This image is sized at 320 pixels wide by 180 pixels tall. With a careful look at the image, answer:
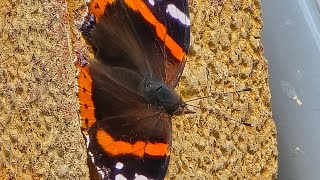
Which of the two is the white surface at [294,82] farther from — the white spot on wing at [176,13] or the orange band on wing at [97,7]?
the orange band on wing at [97,7]

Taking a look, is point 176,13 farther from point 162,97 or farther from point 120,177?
point 120,177

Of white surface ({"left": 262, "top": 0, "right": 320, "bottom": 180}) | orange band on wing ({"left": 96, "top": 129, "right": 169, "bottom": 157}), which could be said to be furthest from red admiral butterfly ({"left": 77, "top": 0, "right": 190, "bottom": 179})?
white surface ({"left": 262, "top": 0, "right": 320, "bottom": 180})

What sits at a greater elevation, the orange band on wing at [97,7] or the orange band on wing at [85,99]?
the orange band on wing at [97,7]

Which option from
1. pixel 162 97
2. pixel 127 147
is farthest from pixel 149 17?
pixel 127 147

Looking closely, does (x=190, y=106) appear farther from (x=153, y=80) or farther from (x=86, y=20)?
(x=86, y=20)

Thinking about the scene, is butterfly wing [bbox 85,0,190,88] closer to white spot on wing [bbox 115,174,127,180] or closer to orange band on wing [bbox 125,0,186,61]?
orange band on wing [bbox 125,0,186,61]

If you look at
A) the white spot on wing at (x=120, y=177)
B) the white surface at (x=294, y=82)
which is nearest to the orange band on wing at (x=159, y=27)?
the white spot on wing at (x=120, y=177)
